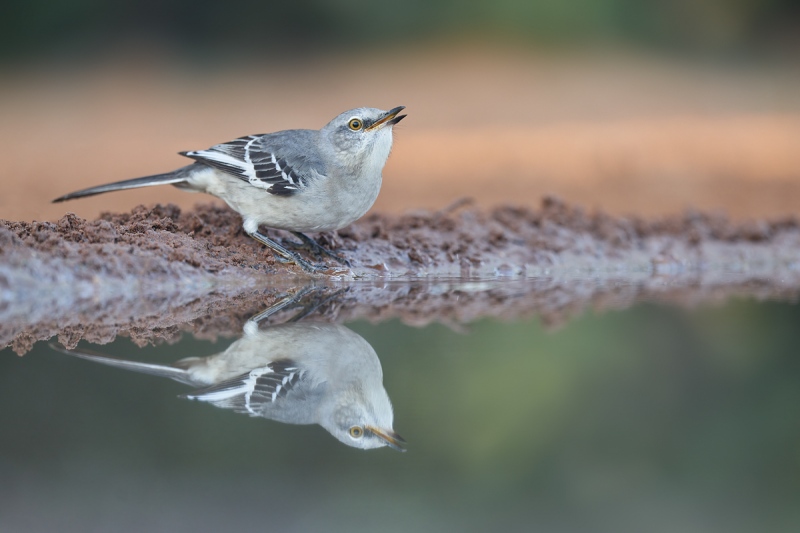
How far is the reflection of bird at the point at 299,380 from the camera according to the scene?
3.28 meters

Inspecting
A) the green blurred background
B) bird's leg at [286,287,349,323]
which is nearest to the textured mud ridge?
bird's leg at [286,287,349,323]

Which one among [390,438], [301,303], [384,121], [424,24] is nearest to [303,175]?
[384,121]

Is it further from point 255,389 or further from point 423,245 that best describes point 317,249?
point 255,389

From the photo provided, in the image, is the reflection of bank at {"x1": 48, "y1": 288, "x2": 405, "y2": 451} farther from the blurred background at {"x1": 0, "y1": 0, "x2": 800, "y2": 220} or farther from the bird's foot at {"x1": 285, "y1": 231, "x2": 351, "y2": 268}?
the blurred background at {"x1": 0, "y1": 0, "x2": 800, "y2": 220}

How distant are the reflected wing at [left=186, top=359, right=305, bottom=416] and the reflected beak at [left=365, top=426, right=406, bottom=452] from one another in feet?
1.35

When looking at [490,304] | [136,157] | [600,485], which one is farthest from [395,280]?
[136,157]

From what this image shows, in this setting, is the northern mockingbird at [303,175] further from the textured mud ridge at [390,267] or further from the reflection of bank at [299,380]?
the reflection of bank at [299,380]

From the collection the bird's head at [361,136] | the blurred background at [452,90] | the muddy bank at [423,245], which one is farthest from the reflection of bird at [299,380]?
the blurred background at [452,90]

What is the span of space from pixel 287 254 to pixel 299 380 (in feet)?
8.14

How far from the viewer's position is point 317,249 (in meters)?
6.30

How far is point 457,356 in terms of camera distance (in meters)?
4.08

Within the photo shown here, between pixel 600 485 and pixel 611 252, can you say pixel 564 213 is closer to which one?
pixel 611 252

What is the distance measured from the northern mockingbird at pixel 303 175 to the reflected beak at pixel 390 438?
9.01 feet

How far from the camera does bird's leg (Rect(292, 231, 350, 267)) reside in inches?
247
